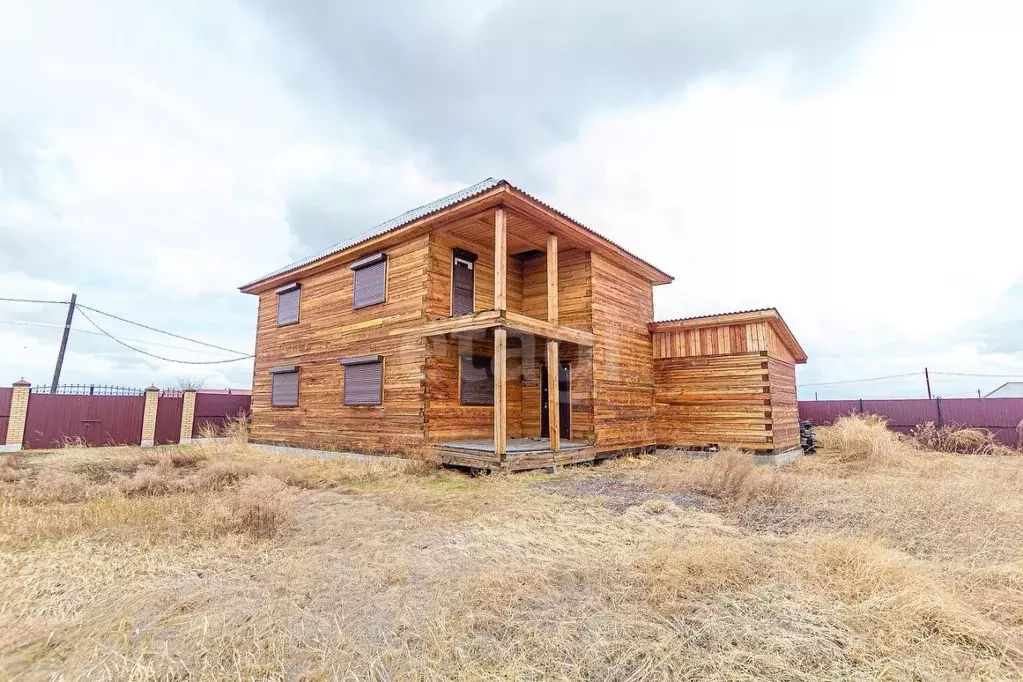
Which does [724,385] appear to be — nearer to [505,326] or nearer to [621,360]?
[621,360]

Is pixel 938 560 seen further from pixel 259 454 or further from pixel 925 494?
pixel 259 454

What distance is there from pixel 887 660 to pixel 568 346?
36.9 ft

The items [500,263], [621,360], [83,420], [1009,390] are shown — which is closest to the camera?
[500,263]

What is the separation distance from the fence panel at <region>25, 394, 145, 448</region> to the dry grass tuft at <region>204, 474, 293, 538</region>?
16130 millimetres

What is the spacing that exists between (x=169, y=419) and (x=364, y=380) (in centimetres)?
1234

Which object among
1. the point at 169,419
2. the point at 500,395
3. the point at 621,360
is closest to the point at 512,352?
the point at 621,360

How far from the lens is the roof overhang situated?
550 inches

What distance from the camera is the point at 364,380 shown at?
1414 centimetres

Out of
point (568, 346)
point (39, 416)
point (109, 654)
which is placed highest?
point (568, 346)

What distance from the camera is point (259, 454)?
15.0 m

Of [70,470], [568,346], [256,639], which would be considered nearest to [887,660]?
[256,639]

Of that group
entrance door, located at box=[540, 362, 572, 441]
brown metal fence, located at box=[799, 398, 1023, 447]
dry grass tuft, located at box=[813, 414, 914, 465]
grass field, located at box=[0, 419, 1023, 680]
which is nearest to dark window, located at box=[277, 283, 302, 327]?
entrance door, located at box=[540, 362, 572, 441]

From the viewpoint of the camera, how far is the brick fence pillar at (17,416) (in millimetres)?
17109

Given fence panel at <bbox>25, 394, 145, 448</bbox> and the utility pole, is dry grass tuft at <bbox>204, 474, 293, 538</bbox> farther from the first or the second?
the utility pole
